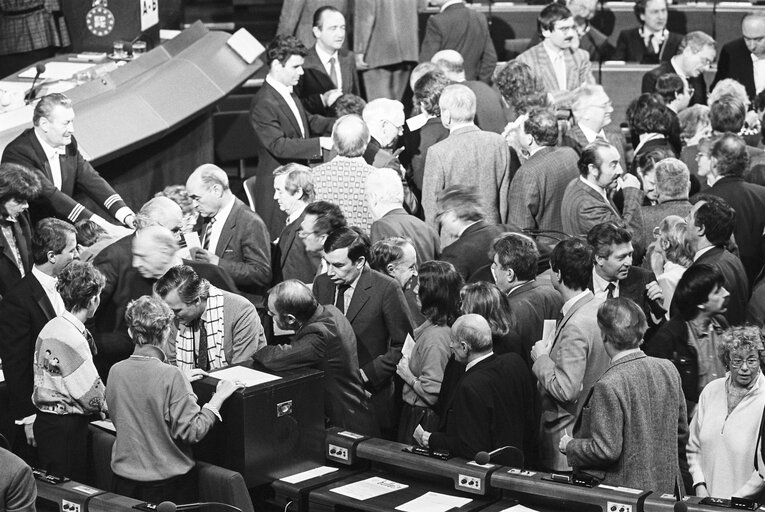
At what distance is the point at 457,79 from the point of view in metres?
7.51

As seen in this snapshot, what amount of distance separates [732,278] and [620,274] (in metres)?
0.51

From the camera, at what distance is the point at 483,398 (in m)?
4.38

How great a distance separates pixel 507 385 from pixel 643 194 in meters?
2.51

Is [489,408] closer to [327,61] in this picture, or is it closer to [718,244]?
[718,244]

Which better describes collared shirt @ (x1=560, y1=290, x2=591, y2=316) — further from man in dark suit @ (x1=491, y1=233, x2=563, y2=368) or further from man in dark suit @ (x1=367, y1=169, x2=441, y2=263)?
man in dark suit @ (x1=367, y1=169, x2=441, y2=263)

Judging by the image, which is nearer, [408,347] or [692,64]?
[408,347]

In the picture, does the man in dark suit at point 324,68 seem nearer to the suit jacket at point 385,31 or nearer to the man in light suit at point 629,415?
the suit jacket at point 385,31

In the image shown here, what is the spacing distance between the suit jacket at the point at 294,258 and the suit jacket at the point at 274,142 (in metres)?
0.99

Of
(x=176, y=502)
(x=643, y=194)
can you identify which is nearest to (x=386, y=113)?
(x=643, y=194)

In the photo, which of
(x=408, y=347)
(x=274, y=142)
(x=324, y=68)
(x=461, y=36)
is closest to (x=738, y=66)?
(x=461, y=36)

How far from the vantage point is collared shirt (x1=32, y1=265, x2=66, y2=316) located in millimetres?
5023

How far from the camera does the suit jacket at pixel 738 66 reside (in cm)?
862

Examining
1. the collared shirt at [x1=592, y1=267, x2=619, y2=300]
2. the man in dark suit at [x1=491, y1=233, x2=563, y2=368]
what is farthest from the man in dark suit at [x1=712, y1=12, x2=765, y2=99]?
the man in dark suit at [x1=491, y1=233, x2=563, y2=368]

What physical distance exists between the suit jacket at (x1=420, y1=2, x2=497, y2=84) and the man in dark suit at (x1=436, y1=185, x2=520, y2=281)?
10.2 ft
